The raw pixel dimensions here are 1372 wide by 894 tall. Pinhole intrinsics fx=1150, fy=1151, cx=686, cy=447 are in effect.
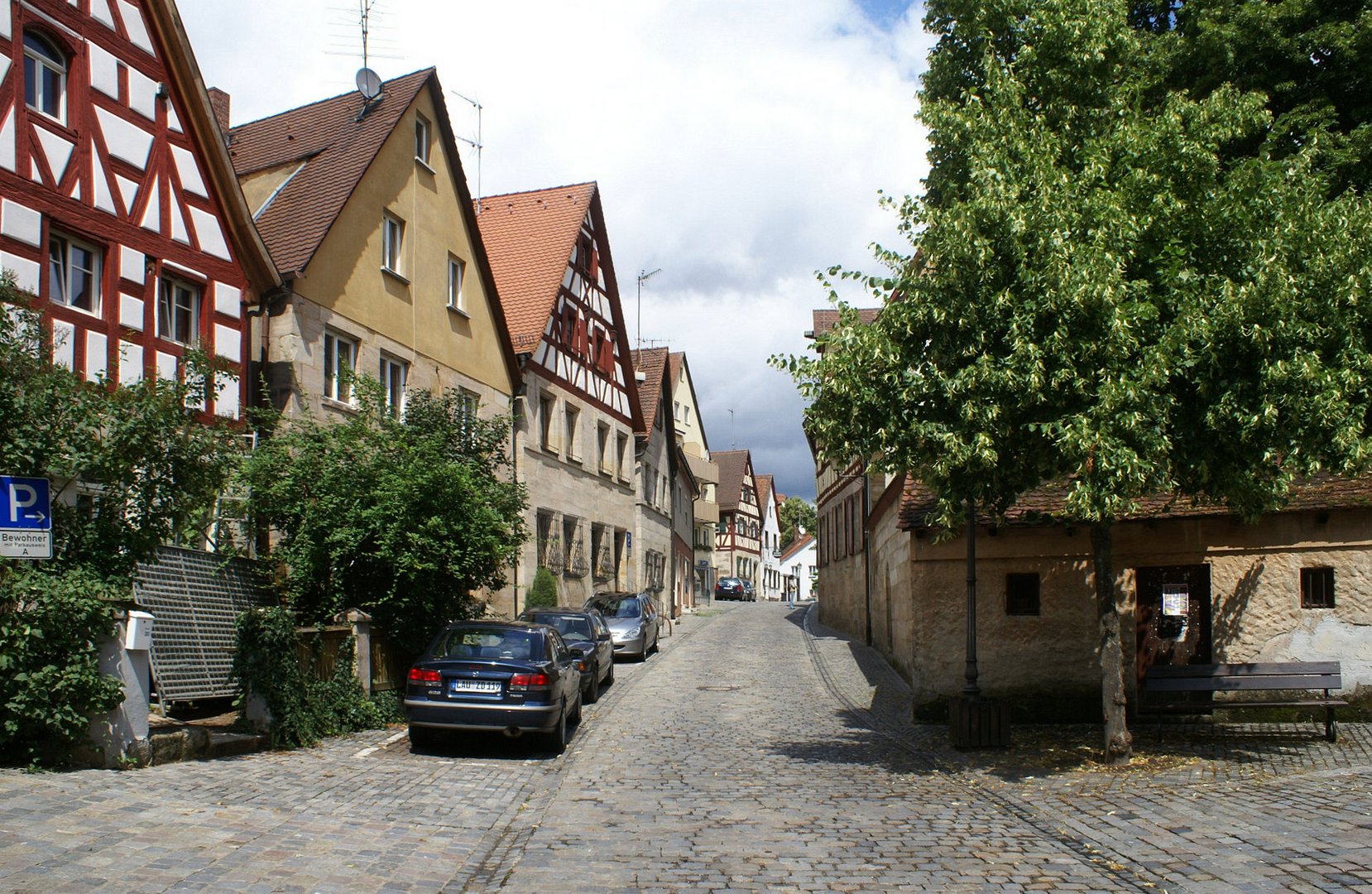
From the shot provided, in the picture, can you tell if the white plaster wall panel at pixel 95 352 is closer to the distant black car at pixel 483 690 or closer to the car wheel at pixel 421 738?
the distant black car at pixel 483 690

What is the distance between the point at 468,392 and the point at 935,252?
15201 millimetres

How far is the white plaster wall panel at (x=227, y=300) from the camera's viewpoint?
1753 centimetres

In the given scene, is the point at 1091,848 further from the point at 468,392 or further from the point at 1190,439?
the point at 468,392

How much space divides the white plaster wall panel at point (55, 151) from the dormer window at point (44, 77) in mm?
277

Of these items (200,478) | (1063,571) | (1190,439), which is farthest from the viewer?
(1063,571)

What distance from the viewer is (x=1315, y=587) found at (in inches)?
630

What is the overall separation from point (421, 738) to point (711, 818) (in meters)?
4.87

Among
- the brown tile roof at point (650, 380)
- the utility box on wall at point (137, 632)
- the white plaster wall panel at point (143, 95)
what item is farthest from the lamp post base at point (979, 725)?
the brown tile roof at point (650, 380)

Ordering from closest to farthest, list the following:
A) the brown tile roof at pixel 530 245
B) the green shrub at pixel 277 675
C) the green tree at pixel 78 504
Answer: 1. the green tree at pixel 78 504
2. the green shrub at pixel 277 675
3. the brown tile roof at pixel 530 245

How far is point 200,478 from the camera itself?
11.0 m

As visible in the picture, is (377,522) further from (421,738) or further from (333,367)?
(333,367)

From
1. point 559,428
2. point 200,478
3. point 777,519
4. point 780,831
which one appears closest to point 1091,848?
point 780,831

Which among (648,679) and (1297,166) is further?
(648,679)

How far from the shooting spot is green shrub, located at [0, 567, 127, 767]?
376 inches
